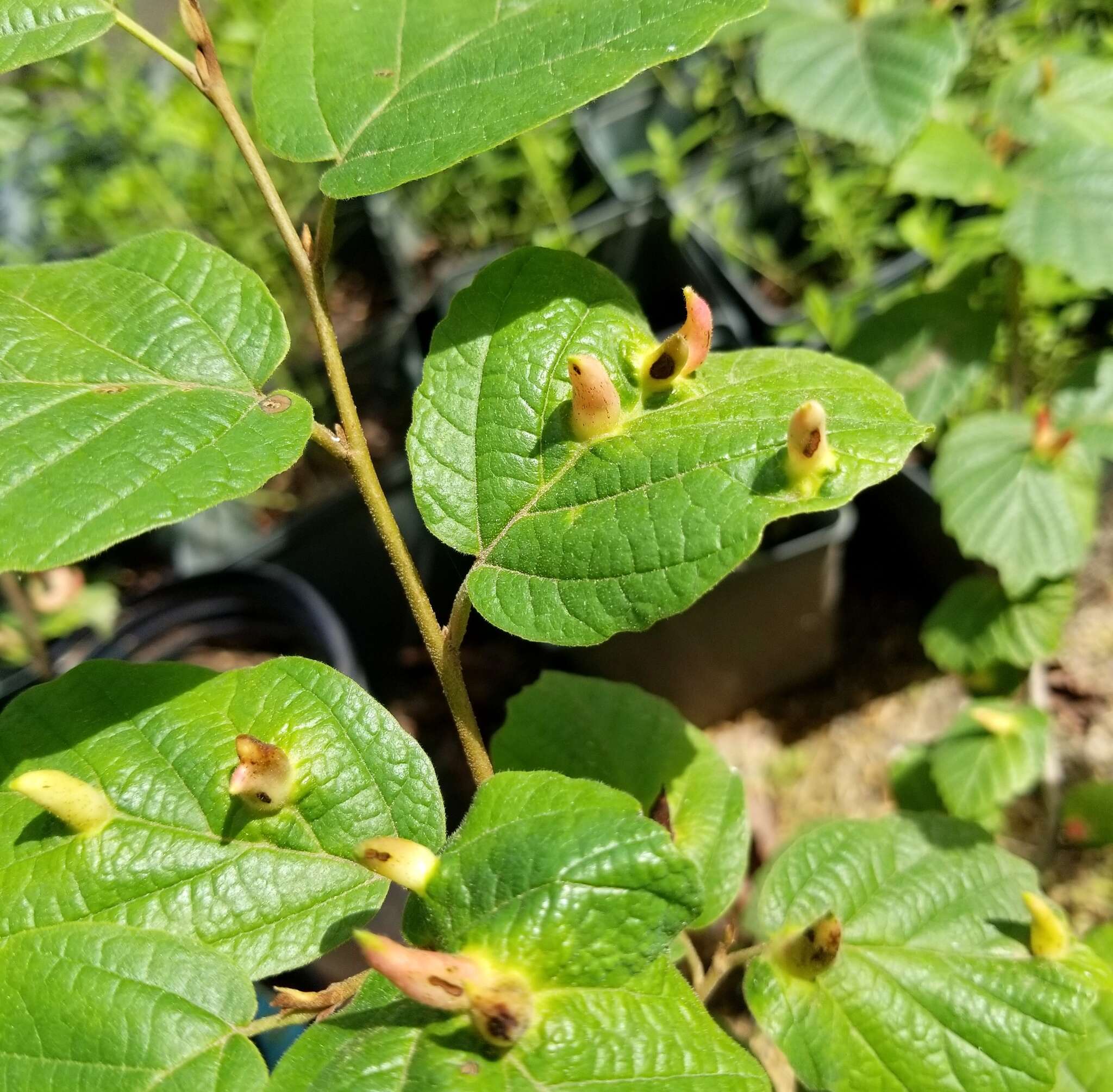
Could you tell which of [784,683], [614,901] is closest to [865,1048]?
[614,901]

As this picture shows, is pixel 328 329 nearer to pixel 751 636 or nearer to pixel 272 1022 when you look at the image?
pixel 272 1022

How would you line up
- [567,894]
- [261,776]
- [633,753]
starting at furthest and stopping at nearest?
[633,753]
[261,776]
[567,894]

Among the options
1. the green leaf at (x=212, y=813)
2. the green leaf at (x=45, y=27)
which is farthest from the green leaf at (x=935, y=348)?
the green leaf at (x=45, y=27)

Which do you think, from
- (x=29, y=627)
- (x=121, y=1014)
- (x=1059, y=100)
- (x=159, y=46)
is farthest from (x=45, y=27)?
(x=1059, y=100)

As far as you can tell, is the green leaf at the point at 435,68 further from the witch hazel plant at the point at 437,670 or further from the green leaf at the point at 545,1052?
the green leaf at the point at 545,1052

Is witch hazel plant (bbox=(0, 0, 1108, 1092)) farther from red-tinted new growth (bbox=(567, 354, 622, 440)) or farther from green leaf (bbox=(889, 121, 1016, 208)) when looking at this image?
green leaf (bbox=(889, 121, 1016, 208))

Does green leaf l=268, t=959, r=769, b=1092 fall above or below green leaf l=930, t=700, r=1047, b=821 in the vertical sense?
above

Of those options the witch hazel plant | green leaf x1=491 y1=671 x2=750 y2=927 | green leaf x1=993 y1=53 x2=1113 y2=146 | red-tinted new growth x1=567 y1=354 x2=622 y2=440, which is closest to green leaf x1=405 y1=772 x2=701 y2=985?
the witch hazel plant

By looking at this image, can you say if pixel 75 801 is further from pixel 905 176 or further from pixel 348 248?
pixel 348 248
